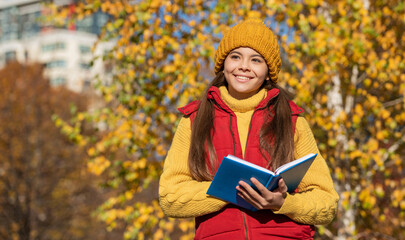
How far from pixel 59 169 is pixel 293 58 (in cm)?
1899

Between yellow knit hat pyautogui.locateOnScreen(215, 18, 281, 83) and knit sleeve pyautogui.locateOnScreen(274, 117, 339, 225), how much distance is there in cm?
31

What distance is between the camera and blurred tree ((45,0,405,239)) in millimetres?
4625

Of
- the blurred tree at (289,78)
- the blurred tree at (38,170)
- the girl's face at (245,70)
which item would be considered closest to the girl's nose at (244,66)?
the girl's face at (245,70)

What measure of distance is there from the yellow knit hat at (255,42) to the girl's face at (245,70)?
0.09ft

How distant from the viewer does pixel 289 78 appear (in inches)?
186

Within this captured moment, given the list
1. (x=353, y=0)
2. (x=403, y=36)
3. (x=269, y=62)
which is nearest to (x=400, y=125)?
(x=403, y=36)

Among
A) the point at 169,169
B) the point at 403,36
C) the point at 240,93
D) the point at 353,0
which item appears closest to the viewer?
the point at 169,169

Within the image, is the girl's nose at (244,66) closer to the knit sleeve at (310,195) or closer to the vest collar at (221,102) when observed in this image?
the vest collar at (221,102)

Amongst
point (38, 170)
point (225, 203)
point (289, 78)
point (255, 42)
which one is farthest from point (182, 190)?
point (38, 170)

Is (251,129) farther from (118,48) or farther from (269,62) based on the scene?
(118,48)

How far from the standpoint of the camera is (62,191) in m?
22.5

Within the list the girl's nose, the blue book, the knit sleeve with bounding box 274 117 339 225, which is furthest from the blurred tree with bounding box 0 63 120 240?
the blue book

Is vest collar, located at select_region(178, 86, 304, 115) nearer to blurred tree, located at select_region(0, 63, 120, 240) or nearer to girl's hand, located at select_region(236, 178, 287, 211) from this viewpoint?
girl's hand, located at select_region(236, 178, 287, 211)

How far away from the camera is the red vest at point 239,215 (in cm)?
202
